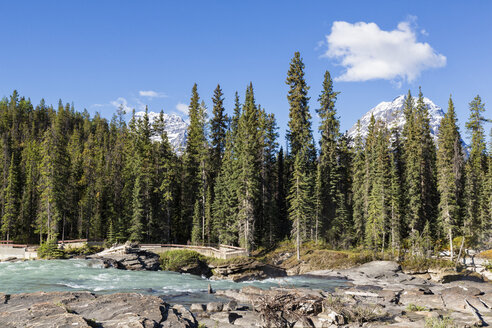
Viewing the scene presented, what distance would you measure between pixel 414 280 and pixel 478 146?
1722 inches

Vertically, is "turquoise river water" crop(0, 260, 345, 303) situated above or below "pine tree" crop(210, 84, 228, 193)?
below

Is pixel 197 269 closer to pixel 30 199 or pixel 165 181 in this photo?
pixel 165 181

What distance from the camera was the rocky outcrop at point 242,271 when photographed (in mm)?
41250

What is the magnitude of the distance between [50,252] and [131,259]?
12.4 m

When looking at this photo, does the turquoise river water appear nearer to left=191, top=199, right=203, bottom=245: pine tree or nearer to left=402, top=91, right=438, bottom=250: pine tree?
left=191, top=199, right=203, bottom=245: pine tree

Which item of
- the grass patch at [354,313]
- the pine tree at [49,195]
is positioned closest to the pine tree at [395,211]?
the grass patch at [354,313]

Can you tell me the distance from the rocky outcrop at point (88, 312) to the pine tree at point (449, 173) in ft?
147

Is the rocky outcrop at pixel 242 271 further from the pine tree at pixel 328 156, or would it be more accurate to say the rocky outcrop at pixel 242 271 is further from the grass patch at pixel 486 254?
the grass patch at pixel 486 254

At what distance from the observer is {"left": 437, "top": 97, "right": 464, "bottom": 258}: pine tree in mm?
51562

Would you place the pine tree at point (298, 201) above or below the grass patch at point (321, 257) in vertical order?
above

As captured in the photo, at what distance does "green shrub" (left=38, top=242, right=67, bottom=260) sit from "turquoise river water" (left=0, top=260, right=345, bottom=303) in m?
3.03

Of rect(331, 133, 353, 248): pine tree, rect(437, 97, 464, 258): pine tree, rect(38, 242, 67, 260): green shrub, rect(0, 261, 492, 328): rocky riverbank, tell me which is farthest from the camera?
rect(331, 133, 353, 248): pine tree

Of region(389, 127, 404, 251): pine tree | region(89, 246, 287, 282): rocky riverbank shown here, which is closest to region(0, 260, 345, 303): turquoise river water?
region(89, 246, 287, 282): rocky riverbank

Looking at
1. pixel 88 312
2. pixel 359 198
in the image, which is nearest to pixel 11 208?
pixel 88 312
